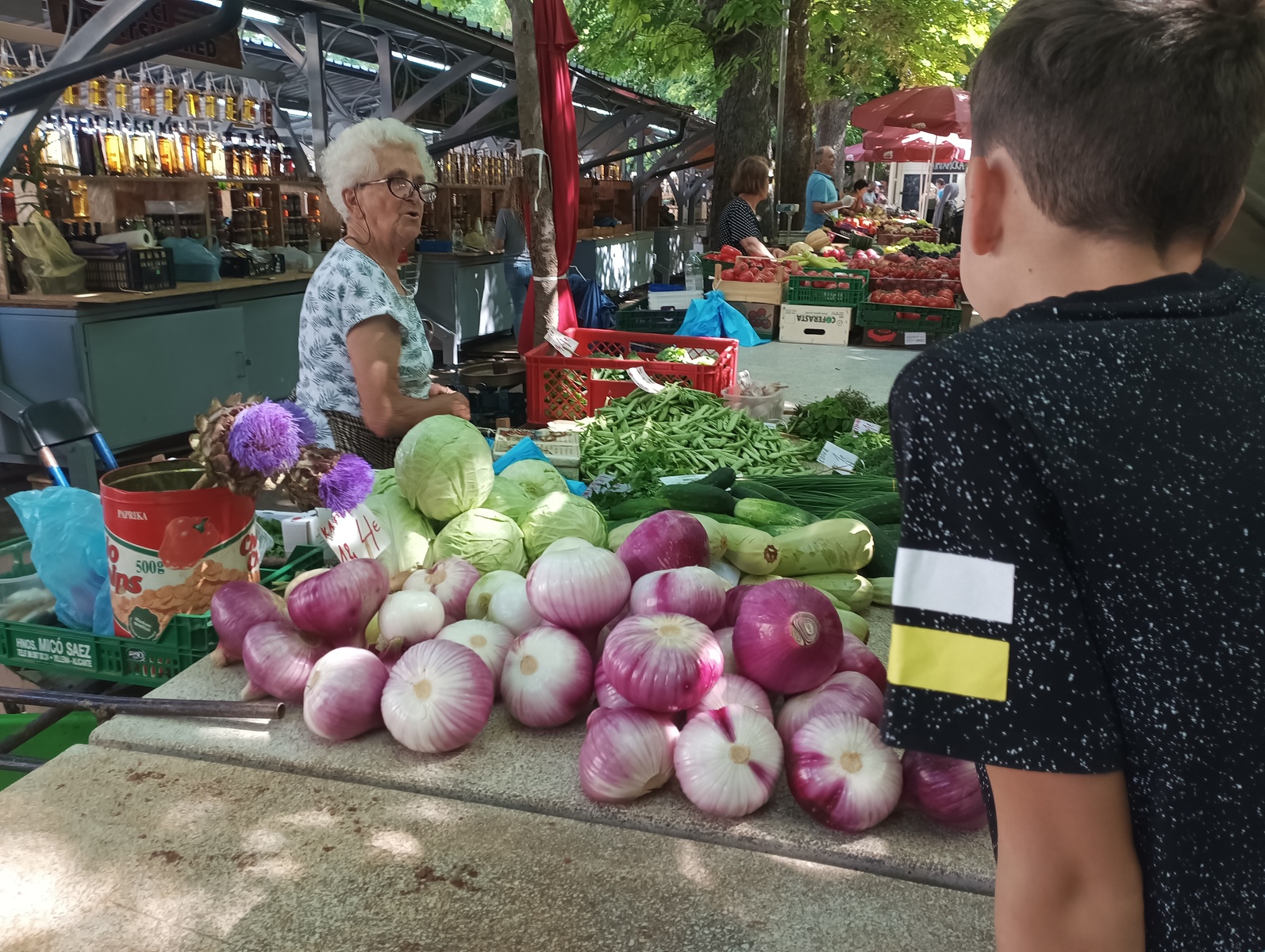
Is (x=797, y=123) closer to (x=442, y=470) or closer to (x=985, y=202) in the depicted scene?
(x=442, y=470)

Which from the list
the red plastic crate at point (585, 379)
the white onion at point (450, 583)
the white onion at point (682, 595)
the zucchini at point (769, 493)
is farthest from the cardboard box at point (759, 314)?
the white onion at point (682, 595)

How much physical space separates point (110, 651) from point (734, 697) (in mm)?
1441

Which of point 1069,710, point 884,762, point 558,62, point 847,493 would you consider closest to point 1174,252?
point 1069,710

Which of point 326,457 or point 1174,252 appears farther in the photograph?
point 326,457

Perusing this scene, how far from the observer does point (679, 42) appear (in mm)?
11117

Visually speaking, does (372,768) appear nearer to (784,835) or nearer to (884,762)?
(784,835)

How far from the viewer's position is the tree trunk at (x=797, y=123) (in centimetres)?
1223

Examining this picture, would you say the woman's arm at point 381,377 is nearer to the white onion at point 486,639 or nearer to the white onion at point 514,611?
the white onion at point 514,611

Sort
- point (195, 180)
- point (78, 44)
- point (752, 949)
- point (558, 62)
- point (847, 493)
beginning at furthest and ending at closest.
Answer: point (195, 180) < point (558, 62) < point (78, 44) < point (847, 493) < point (752, 949)

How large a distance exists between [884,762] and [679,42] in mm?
11146

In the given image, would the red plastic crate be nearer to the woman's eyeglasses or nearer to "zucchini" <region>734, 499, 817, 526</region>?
the woman's eyeglasses

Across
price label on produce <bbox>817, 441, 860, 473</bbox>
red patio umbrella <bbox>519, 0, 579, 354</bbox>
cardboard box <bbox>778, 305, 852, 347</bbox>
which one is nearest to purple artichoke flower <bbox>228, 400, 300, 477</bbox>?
price label on produce <bbox>817, 441, 860, 473</bbox>

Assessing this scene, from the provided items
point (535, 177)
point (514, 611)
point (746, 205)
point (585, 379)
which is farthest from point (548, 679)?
point (746, 205)

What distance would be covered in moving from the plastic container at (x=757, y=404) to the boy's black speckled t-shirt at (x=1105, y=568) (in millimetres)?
4087
